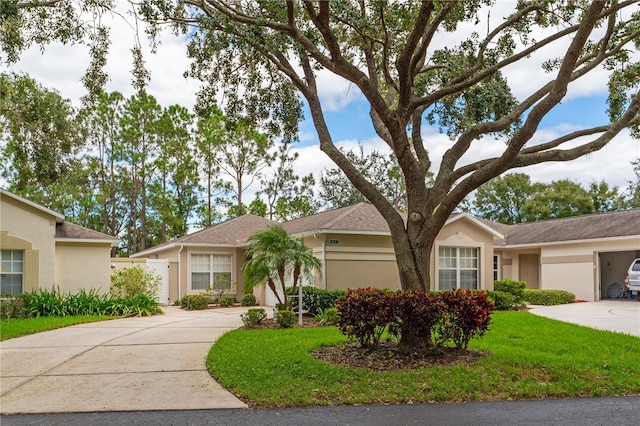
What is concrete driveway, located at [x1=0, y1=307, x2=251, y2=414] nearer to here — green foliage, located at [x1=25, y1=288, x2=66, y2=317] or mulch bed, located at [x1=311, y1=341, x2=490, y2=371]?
mulch bed, located at [x1=311, y1=341, x2=490, y2=371]

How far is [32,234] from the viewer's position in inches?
730

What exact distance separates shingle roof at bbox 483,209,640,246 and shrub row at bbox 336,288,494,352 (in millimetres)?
15019

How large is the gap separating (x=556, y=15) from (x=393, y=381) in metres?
8.64

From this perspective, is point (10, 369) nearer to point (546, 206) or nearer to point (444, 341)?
point (444, 341)

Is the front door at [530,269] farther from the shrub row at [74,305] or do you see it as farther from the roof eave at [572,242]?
the shrub row at [74,305]

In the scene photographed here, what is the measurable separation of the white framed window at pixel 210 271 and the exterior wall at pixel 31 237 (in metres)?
6.12

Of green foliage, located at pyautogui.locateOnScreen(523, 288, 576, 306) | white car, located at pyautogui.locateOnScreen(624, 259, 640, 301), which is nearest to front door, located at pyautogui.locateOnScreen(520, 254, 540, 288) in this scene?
green foliage, located at pyautogui.locateOnScreen(523, 288, 576, 306)

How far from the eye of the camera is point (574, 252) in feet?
80.4

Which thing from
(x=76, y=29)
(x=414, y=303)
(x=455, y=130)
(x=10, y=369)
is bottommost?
(x=10, y=369)

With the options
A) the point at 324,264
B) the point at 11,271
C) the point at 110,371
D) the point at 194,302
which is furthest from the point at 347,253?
the point at 11,271

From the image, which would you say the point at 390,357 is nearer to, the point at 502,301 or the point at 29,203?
the point at 502,301

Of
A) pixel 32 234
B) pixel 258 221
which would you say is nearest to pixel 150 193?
pixel 258 221

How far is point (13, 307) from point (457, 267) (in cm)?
1529

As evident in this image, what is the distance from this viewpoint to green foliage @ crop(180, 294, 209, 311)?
2130cm
